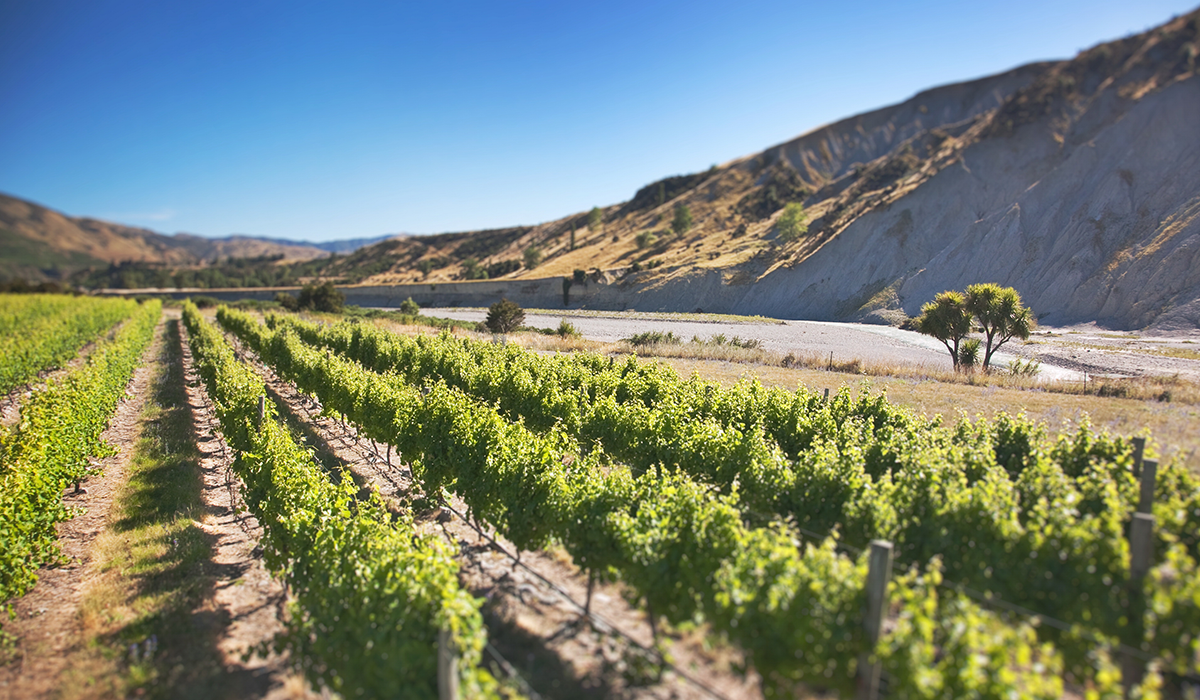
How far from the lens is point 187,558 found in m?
9.74

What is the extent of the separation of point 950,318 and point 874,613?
27.3m

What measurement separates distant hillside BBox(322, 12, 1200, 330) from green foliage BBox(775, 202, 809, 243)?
2.18m

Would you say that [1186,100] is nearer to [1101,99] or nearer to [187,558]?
[1101,99]

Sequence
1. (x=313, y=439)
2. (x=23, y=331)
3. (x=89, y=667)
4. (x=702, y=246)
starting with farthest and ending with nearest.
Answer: (x=702, y=246) → (x=23, y=331) → (x=313, y=439) → (x=89, y=667)

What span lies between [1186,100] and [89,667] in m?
81.0

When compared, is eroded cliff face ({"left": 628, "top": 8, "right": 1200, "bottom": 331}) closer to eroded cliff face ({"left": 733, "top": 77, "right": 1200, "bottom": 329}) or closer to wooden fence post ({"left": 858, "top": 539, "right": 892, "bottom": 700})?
eroded cliff face ({"left": 733, "top": 77, "right": 1200, "bottom": 329})

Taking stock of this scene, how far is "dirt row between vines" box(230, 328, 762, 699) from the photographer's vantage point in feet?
20.4

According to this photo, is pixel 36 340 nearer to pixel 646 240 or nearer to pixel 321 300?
pixel 321 300

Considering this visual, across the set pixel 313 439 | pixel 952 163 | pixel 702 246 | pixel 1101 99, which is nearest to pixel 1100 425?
pixel 313 439

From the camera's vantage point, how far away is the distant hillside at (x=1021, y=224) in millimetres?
45719

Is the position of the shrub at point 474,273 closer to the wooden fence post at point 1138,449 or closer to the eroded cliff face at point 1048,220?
the eroded cliff face at point 1048,220

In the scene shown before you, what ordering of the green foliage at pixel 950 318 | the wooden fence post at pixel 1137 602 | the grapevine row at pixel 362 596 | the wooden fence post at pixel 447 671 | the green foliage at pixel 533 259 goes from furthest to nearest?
1. the green foliage at pixel 533 259
2. the green foliage at pixel 950 318
3. the grapevine row at pixel 362 596
4. the wooden fence post at pixel 1137 602
5. the wooden fence post at pixel 447 671

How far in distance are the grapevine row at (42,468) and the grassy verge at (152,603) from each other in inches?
34.9

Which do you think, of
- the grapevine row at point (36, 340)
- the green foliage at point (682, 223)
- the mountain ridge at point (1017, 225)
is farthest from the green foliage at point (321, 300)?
Result: the green foliage at point (682, 223)
